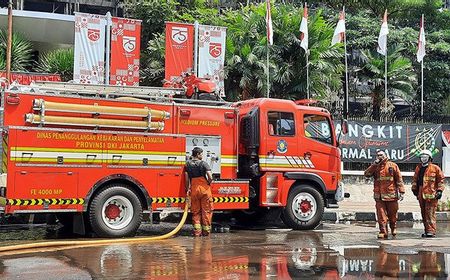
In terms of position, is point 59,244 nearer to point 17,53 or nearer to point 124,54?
point 124,54

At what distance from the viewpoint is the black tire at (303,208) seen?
12.7m

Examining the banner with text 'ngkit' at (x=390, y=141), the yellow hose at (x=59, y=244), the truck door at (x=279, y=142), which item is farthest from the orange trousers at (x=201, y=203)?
the banner with text 'ngkit' at (x=390, y=141)

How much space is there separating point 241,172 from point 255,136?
2.81 ft

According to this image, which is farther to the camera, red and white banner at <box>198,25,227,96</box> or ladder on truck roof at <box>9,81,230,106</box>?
red and white banner at <box>198,25,227,96</box>

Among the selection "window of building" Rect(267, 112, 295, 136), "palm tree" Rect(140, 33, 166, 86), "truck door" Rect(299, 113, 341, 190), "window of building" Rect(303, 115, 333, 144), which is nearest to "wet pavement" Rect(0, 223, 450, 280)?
"truck door" Rect(299, 113, 341, 190)

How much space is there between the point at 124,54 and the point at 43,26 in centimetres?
884

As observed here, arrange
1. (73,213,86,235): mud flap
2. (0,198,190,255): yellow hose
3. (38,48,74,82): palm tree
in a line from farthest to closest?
1. (38,48,74,82): palm tree
2. (73,213,86,235): mud flap
3. (0,198,190,255): yellow hose

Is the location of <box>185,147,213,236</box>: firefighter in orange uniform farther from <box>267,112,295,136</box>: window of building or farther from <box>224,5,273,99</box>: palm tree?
<box>224,5,273,99</box>: palm tree

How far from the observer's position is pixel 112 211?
10703 mm

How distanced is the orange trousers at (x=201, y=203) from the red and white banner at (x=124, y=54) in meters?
9.89

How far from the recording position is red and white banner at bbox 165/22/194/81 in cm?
2050

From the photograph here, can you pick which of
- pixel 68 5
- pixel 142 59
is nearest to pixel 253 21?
pixel 142 59

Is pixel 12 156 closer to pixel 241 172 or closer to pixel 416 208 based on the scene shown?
pixel 241 172

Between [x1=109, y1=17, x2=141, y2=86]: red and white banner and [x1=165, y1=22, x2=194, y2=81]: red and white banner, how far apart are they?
3.69 ft
